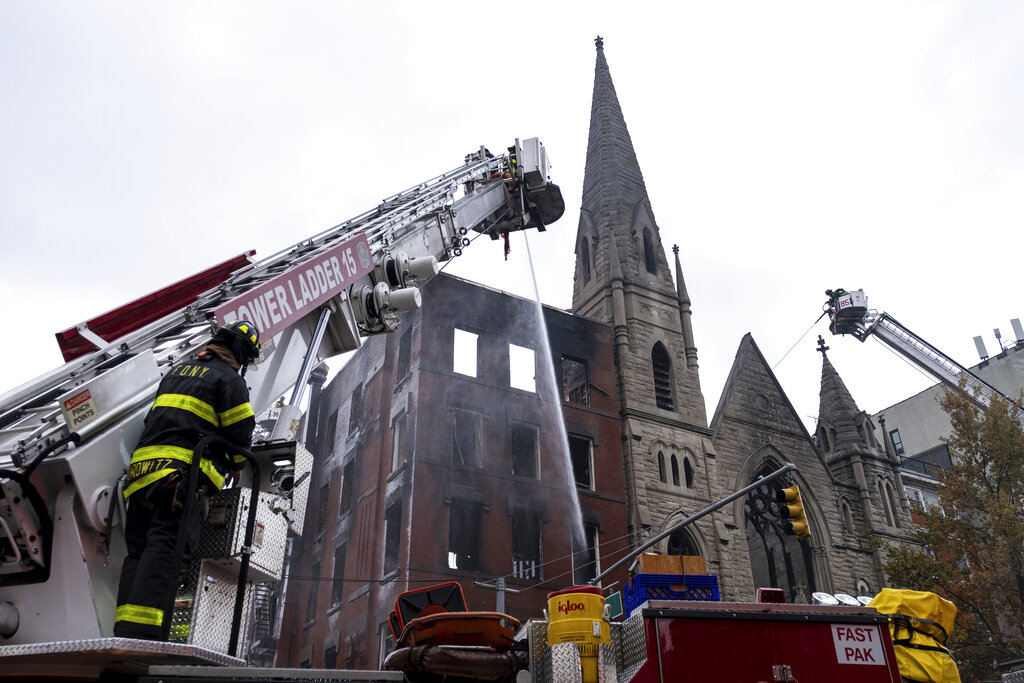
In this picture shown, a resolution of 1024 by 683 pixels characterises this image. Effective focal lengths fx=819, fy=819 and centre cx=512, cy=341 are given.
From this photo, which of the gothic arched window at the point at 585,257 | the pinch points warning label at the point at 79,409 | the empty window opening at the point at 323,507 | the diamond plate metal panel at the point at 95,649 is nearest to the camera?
the diamond plate metal panel at the point at 95,649

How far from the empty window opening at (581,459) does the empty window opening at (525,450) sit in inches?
46.5

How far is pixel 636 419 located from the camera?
83.4ft

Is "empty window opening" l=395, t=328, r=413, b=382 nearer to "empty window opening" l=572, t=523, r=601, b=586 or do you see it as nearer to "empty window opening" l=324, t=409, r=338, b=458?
"empty window opening" l=324, t=409, r=338, b=458

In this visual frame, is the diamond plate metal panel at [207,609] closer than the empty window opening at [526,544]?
Yes

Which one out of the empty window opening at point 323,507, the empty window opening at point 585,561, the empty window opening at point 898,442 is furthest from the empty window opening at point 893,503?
the empty window opening at point 898,442

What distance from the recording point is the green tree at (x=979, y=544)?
21.4m

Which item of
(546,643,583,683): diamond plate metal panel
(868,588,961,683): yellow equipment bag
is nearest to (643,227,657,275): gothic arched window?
(868,588,961,683): yellow equipment bag

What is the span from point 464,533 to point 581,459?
4.78 m

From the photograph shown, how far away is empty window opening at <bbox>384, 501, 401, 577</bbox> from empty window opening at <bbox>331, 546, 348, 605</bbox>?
2371mm

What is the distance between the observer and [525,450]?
77.1 feet

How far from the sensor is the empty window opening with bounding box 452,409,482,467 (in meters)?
21.9

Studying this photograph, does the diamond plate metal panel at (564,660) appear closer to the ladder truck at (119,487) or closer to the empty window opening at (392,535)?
the ladder truck at (119,487)

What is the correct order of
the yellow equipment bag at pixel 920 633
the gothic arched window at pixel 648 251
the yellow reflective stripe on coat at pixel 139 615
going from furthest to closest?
the gothic arched window at pixel 648 251, the yellow equipment bag at pixel 920 633, the yellow reflective stripe on coat at pixel 139 615

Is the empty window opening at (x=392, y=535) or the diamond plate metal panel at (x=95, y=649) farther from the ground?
the empty window opening at (x=392, y=535)
